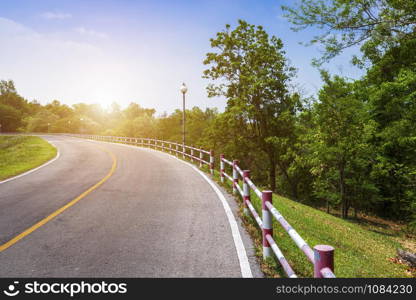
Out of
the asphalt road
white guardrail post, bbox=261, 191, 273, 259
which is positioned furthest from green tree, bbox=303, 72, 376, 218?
white guardrail post, bbox=261, 191, 273, 259

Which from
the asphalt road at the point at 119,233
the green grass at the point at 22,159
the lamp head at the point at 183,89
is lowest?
the asphalt road at the point at 119,233

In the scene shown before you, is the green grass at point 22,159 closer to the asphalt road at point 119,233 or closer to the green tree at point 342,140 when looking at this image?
the asphalt road at point 119,233

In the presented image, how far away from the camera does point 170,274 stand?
4.05m

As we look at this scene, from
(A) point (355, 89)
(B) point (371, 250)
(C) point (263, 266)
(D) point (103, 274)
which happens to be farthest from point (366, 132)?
(D) point (103, 274)

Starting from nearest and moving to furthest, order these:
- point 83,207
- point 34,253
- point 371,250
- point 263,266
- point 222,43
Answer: point 263,266 < point 34,253 < point 83,207 < point 371,250 < point 222,43

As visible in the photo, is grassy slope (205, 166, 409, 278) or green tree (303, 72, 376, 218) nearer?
grassy slope (205, 166, 409, 278)

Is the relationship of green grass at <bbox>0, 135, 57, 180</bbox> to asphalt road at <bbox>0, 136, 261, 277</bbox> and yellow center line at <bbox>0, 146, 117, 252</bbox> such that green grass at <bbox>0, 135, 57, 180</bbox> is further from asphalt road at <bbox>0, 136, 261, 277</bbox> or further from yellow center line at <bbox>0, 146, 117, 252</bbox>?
yellow center line at <bbox>0, 146, 117, 252</bbox>

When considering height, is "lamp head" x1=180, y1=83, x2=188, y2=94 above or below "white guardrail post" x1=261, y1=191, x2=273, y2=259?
above

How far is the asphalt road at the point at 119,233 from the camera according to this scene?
14.1 ft

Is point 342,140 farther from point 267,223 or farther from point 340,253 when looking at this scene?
point 267,223

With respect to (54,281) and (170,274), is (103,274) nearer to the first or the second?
(54,281)

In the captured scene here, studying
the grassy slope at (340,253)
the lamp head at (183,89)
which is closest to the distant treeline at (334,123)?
the lamp head at (183,89)

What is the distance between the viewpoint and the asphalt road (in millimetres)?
4289

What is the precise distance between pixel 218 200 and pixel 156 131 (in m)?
69.8
